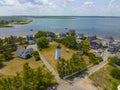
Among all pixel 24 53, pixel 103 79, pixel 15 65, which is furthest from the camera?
pixel 24 53

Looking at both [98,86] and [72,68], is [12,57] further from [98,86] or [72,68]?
[98,86]

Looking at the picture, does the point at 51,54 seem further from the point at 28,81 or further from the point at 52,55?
the point at 28,81

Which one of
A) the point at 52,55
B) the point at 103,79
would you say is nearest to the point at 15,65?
the point at 52,55

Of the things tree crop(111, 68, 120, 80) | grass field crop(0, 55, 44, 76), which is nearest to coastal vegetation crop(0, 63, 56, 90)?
grass field crop(0, 55, 44, 76)

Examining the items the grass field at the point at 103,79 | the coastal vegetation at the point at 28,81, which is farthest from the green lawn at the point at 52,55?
the coastal vegetation at the point at 28,81

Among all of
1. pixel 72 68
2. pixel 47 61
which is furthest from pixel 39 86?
pixel 47 61

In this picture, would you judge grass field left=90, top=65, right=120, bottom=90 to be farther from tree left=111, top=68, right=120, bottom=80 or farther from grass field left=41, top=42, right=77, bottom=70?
grass field left=41, top=42, right=77, bottom=70
